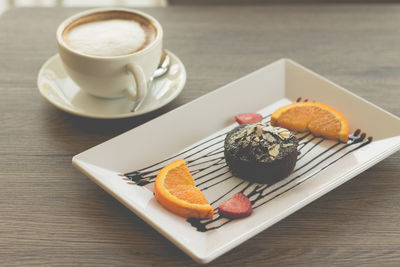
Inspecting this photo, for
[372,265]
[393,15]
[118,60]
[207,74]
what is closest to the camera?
[372,265]

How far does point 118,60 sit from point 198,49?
0.48 meters

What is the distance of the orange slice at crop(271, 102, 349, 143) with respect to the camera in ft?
3.65

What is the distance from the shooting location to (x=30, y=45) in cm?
156

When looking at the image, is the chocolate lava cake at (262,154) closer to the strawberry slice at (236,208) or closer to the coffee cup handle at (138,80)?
the strawberry slice at (236,208)

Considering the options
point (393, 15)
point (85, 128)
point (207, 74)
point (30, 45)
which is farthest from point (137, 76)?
point (393, 15)

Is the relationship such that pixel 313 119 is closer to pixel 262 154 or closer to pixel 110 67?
pixel 262 154

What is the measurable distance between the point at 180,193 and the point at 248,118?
13.2 inches

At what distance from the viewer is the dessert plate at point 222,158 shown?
859mm

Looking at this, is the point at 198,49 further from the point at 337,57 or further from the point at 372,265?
the point at 372,265

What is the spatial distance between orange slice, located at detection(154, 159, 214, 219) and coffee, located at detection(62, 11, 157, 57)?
0.36m

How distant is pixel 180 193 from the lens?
0.93 metres

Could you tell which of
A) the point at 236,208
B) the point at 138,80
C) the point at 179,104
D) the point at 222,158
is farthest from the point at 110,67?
the point at 236,208

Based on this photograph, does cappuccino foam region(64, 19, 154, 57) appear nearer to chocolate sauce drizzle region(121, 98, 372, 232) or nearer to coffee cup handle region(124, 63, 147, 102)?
coffee cup handle region(124, 63, 147, 102)

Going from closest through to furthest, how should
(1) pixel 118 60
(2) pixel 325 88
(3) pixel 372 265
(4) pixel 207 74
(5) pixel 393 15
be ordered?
(3) pixel 372 265 → (1) pixel 118 60 → (2) pixel 325 88 → (4) pixel 207 74 → (5) pixel 393 15
